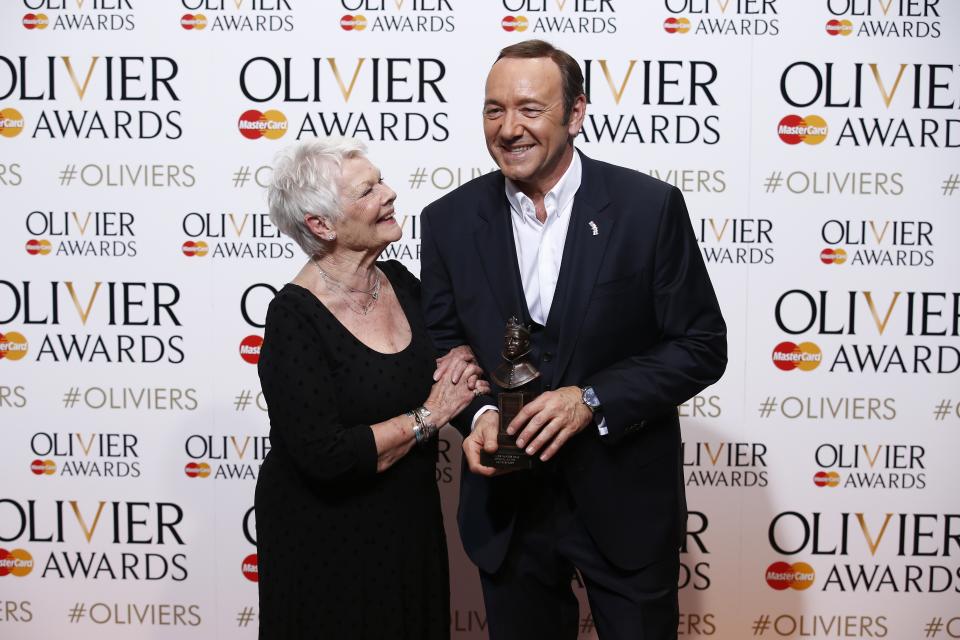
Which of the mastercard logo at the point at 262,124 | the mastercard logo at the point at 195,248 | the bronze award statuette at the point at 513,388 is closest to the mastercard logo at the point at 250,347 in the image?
the mastercard logo at the point at 195,248

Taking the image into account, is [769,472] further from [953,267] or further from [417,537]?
[417,537]

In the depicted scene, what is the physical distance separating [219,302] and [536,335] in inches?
61.1

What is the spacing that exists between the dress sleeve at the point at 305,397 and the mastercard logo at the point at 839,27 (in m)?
2.11

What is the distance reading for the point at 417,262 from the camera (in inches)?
118

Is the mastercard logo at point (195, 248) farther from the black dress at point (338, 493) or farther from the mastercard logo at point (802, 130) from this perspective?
the mastercard logo at point (802, 130)

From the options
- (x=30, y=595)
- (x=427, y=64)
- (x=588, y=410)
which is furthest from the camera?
(x=30, y=595)

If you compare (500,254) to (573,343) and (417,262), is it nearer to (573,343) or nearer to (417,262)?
(573,343)

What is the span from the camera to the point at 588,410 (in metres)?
1.77

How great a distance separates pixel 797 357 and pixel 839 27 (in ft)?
3.73

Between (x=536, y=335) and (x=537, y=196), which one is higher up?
(x=537, y=196)

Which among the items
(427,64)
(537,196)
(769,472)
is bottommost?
(769,472)

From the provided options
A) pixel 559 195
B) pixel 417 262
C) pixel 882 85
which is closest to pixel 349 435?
pixel 559 195

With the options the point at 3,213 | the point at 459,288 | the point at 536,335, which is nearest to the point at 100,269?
the point at 3,213

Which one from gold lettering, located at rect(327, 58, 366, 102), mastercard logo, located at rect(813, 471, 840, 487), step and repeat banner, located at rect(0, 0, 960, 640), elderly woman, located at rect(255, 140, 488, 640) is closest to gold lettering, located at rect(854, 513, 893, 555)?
step and repeat banner, located at rect(0, 0, 960, 640)
